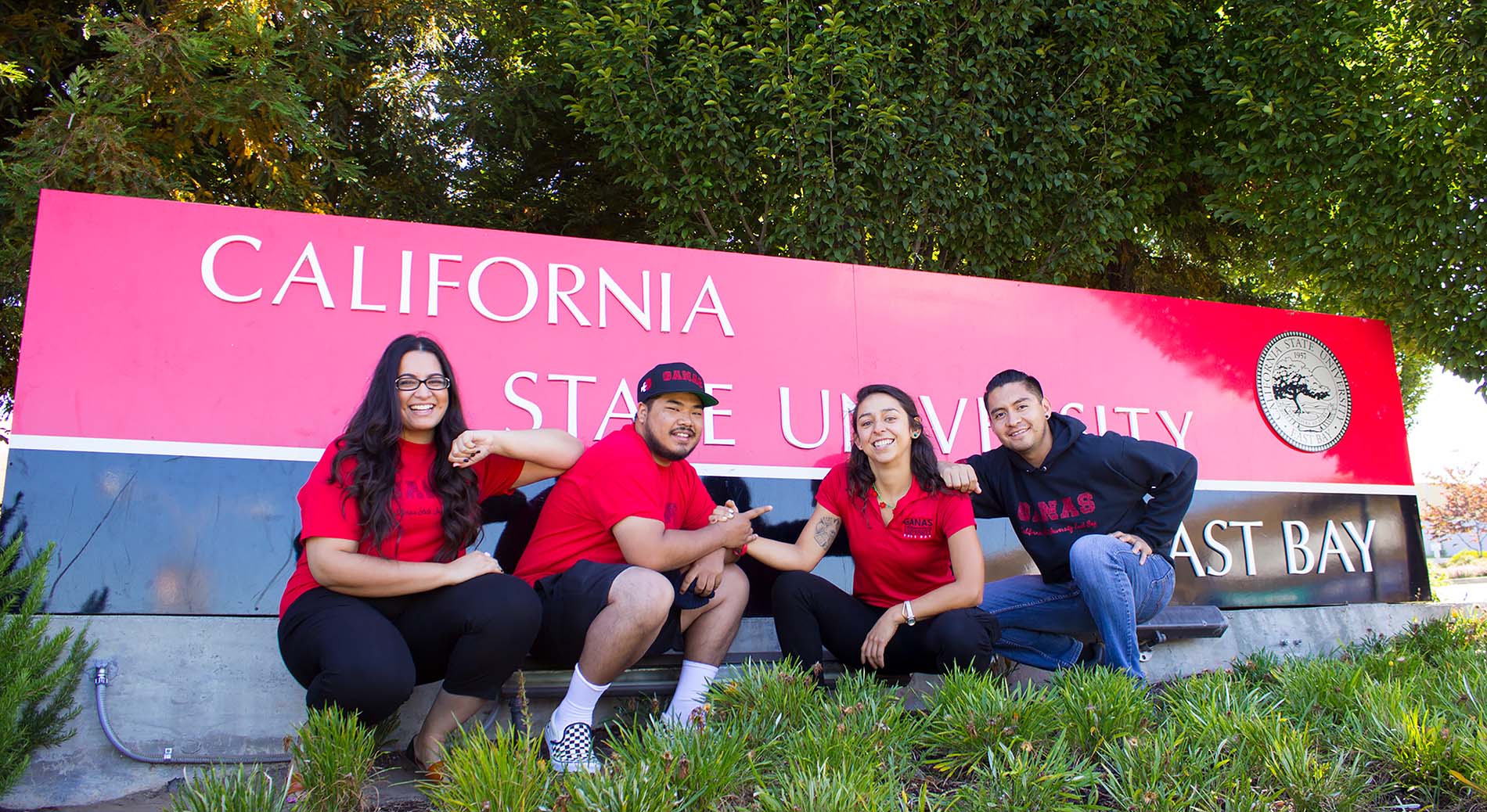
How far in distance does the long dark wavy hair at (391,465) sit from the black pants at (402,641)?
186 mm

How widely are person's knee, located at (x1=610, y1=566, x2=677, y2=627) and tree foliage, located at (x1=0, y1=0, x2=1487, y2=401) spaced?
11.9 ft

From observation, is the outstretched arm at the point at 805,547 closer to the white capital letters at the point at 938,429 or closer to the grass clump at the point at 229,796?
the white capital letters at the point at 938,429

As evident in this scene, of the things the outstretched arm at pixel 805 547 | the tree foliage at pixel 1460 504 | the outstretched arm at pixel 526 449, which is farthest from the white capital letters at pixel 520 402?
the tree foliage at pixel 1460 504

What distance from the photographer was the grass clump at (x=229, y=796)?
6.42ft

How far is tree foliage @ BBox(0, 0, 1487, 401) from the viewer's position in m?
5.18

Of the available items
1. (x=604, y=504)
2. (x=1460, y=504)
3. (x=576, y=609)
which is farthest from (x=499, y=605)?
(x=1460, y=504)

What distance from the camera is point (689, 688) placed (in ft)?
9.43

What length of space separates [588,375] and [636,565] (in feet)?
4.15

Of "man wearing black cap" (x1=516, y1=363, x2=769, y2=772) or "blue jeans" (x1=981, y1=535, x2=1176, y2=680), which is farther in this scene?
"blue jeans" (x1=981, y1=535, x2=1176, y2=680)

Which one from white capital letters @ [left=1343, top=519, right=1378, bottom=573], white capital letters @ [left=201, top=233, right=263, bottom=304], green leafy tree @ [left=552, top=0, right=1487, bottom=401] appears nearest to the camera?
white capital letters @ [left=201, top=233, right=263, bottom=304]

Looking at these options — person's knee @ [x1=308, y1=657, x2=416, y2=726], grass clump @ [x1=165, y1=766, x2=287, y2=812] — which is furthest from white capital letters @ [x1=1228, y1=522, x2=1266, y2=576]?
Result: grass clump @ [x1=165, y1=766, x2=287, y2=812]

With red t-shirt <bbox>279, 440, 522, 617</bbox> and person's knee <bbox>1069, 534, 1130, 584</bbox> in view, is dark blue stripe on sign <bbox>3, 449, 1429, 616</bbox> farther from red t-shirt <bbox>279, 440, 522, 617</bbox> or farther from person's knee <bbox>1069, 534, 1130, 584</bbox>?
person's knee <bbox>1069, 534, 1130, 584</bbox>

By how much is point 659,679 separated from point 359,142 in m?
5.76

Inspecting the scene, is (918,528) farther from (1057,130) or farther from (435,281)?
(1057,130)
